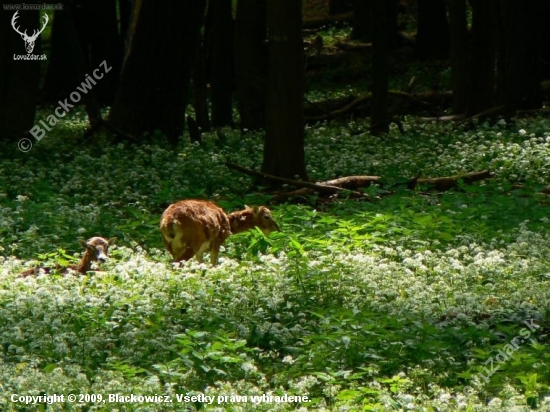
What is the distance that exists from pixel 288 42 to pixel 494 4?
31.3 feet

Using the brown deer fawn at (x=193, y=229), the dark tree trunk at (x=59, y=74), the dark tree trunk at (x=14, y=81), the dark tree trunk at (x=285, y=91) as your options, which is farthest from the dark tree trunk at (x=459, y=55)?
the brown deer fawn at (x=193, y=229)

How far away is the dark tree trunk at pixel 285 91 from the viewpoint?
15.7 m

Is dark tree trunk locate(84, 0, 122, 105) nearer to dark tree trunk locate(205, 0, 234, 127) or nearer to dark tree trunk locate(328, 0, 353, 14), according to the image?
dark tree trunk locate(205, 0, 234, 127)

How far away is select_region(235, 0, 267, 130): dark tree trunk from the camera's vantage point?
23344 mm

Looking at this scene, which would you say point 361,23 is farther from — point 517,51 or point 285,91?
point 285,91

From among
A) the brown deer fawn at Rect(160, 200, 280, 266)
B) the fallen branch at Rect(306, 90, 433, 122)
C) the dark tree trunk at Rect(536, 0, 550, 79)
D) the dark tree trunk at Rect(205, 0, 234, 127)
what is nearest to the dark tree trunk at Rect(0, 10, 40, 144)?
the dark tree trunk at Rect(205, 0, 234, 127)

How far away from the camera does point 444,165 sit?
1750 centimetres

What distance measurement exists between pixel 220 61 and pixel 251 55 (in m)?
2.02

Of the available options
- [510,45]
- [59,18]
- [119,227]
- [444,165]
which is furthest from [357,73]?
[119,227]

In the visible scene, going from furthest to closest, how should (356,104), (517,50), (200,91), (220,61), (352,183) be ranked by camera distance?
(356,104) < (220,61) < (200,91) < (517,50) < (352,183)

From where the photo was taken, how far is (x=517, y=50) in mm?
22062

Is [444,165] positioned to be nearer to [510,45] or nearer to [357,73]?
[510,45]

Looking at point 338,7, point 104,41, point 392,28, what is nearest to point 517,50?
point 104,41

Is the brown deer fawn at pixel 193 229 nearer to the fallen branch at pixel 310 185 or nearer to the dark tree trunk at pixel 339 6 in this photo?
the fallen branch at pixel 310 185
